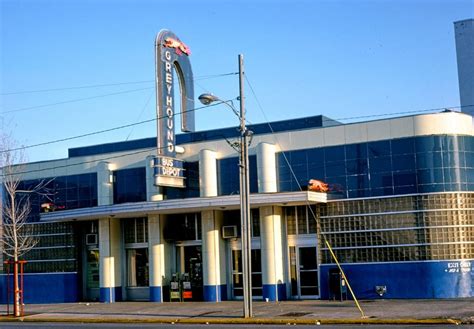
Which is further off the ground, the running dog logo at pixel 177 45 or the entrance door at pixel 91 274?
the running dog logo at pixel 177 45

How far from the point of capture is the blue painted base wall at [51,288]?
3709cm

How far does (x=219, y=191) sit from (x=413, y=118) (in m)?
9.23

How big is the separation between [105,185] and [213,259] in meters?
6.84

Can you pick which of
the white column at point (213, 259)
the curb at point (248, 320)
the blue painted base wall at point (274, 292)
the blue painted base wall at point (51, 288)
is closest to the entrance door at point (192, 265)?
the white column at point (213, 259)

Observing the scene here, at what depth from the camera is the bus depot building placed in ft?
96.7

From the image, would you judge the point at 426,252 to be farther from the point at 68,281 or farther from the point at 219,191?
the point at 68,281

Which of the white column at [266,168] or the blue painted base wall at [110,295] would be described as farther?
the blue painted base wall at [110,295]

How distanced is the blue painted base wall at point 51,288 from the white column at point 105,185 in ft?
14.2

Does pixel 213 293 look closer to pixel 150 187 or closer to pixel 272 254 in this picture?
pixel 272 254

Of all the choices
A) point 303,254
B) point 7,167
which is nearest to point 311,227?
point 303,254

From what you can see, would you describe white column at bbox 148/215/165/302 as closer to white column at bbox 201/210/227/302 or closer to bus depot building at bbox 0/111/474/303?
bus depot building at bbox 0/111/474/303

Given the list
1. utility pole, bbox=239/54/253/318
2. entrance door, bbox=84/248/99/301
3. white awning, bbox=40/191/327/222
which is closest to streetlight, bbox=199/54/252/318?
utility pole, bbox=239/54/253/318

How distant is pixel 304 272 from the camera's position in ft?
105

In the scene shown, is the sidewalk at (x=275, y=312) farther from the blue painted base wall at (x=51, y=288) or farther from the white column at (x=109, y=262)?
the blue painted base wall at (x=51, y=288)
